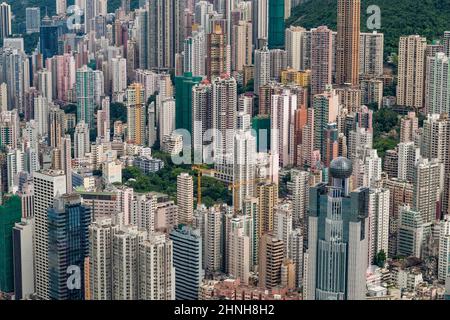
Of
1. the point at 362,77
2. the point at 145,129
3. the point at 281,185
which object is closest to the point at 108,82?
the point at 145,129

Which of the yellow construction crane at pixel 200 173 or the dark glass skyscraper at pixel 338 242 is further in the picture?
the yellow construction crane at pixel 200 173

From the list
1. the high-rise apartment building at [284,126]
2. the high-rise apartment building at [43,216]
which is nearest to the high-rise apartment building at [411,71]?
the high-rise apartment building at [284,126]

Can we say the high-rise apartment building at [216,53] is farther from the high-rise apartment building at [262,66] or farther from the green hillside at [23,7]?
the green hillside at [23,7]

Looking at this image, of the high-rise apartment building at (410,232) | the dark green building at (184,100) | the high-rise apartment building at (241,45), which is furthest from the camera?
the high-rise apartment building at (241,45)

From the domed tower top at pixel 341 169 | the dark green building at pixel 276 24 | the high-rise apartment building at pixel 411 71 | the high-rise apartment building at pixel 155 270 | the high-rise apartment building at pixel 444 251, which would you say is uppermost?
the dark green building at pixel 276 24

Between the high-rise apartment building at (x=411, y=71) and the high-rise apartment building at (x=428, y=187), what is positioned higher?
the high-rise apartment building at (x=411, y=71)

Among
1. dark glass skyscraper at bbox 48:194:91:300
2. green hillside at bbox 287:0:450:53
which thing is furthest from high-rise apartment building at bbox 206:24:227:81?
dark glass skyscraper at bbox 48:194:91:300
